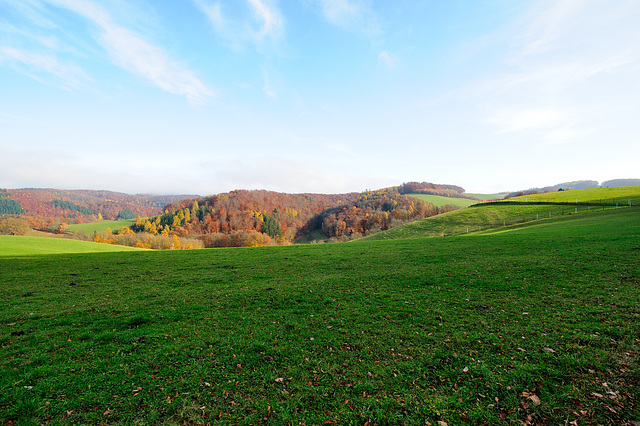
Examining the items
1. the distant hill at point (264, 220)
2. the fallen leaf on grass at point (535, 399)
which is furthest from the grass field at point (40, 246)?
the distant hill at point (264, 220)

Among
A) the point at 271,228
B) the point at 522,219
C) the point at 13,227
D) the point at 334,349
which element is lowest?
the point at 271,228

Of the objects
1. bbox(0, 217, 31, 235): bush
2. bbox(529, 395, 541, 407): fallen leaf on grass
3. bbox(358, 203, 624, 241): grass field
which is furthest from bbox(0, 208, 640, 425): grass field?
bbox(0, 217, 31, 235): bush

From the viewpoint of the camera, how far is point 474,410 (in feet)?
16.1

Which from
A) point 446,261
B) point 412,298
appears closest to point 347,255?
point 446,261

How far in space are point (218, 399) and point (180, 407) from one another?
707 millimetres

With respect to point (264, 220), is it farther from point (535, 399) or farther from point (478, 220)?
point (535, 399)

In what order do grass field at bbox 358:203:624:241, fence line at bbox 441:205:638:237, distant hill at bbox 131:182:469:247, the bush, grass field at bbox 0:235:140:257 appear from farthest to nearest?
distant hill at bbox 131:182:469:247
the bush
grass field at bbox 358:203:624:241
fence line at bbox 441:205:638:237
grass field at bbox 0:235:140:257

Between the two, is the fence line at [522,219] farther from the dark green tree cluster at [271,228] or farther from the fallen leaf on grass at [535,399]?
the dark green tree cluster at [271,228]

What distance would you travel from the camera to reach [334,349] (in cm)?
729

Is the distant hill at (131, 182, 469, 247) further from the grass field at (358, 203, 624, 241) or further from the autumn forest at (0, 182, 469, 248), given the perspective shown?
the grass field at (358, 203, 624, 241)

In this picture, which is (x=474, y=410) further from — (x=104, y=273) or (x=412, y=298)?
(x=104, y=273)

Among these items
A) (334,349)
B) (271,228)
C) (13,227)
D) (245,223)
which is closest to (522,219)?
(334,349)

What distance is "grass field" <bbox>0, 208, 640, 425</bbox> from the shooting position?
5.00 meters

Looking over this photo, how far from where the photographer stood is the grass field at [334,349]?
5000mm
